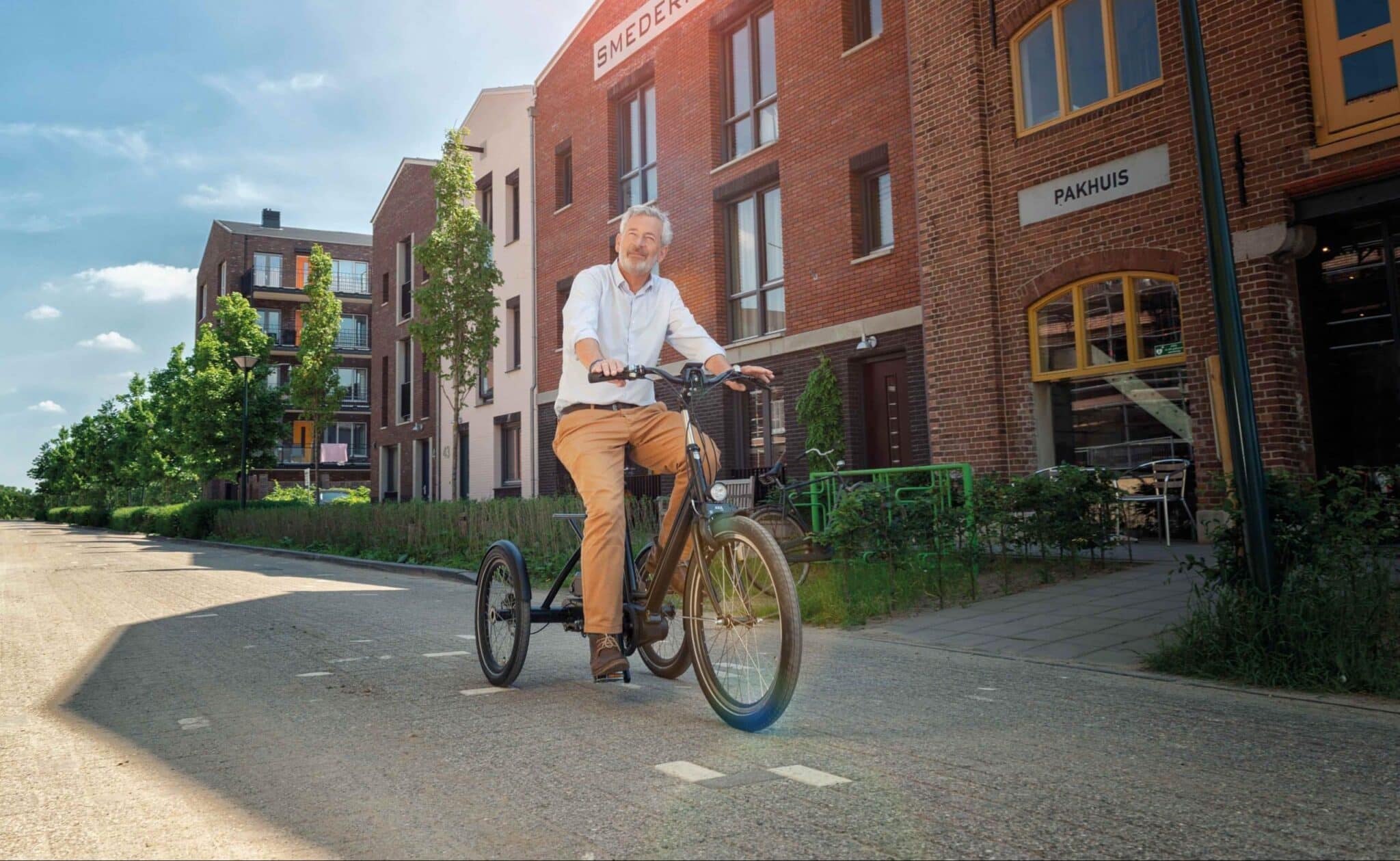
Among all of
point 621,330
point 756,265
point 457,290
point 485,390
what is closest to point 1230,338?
point 621,330

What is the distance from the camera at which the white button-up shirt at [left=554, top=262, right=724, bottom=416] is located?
4.14 meters


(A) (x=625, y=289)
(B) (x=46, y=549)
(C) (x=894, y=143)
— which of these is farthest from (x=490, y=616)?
(B) (x=46, y=549)

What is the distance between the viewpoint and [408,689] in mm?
4594

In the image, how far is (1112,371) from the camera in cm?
1102

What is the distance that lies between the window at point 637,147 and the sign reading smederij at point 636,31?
32.9 inches

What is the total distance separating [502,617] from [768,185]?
44.5ft

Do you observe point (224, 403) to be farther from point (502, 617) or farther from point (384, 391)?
point (502, 617)

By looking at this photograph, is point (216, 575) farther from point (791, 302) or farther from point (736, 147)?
point (736, 147)

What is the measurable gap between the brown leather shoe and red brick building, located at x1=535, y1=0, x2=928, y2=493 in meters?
9.93

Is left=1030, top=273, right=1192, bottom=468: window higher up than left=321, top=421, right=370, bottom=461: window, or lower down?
lower down

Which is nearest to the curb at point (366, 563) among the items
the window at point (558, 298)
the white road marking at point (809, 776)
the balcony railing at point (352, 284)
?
the window at point (558, 298)

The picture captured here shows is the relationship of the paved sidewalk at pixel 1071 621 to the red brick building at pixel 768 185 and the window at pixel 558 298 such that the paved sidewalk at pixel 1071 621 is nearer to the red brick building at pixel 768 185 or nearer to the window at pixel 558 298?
the red brick building at pixel 768 185

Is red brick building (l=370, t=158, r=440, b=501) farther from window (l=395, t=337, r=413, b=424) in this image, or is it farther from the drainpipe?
the drainpipe

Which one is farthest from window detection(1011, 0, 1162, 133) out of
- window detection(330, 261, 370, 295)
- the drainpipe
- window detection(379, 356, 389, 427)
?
window detection(330, 261, 370, 295)
